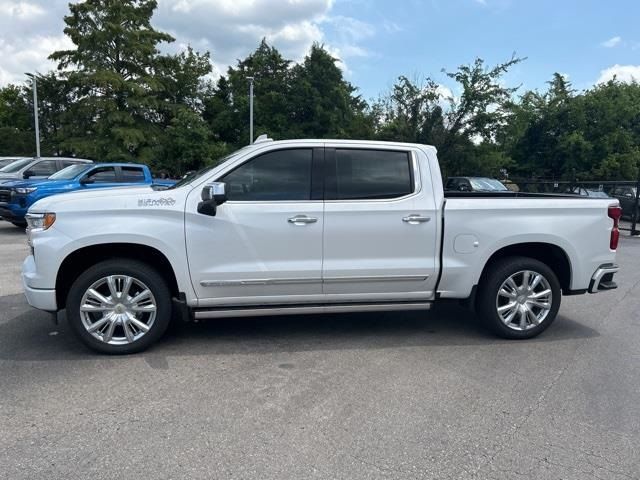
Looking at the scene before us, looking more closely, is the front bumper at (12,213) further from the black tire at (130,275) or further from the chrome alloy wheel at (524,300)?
the chrome alloy wheel at (524,300)

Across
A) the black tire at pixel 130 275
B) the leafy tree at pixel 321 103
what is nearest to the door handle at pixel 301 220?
the black tire at pixel 130 275

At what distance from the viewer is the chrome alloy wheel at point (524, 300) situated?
5.10m

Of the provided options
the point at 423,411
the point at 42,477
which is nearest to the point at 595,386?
the point at 423,411

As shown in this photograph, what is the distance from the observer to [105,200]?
14.6 ft

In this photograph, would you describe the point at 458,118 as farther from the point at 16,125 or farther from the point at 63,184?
the point at 16,125

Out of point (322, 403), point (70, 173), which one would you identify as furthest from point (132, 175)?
point (322, 403)

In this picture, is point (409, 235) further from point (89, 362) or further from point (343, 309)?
point (89, 362)

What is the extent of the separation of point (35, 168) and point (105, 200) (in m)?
11.4

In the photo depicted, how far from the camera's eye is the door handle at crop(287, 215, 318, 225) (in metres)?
4.62

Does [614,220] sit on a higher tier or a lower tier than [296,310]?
higher

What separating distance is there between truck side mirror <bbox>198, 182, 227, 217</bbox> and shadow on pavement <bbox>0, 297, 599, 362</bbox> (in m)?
1.31

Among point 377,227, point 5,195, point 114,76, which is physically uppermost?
point 114,76

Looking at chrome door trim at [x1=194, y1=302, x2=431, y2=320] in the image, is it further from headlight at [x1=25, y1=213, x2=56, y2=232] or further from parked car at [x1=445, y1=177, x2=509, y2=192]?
parked car at [x1=445, y1=177, x2=509, y2=192]

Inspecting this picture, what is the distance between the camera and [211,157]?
2825 cm
